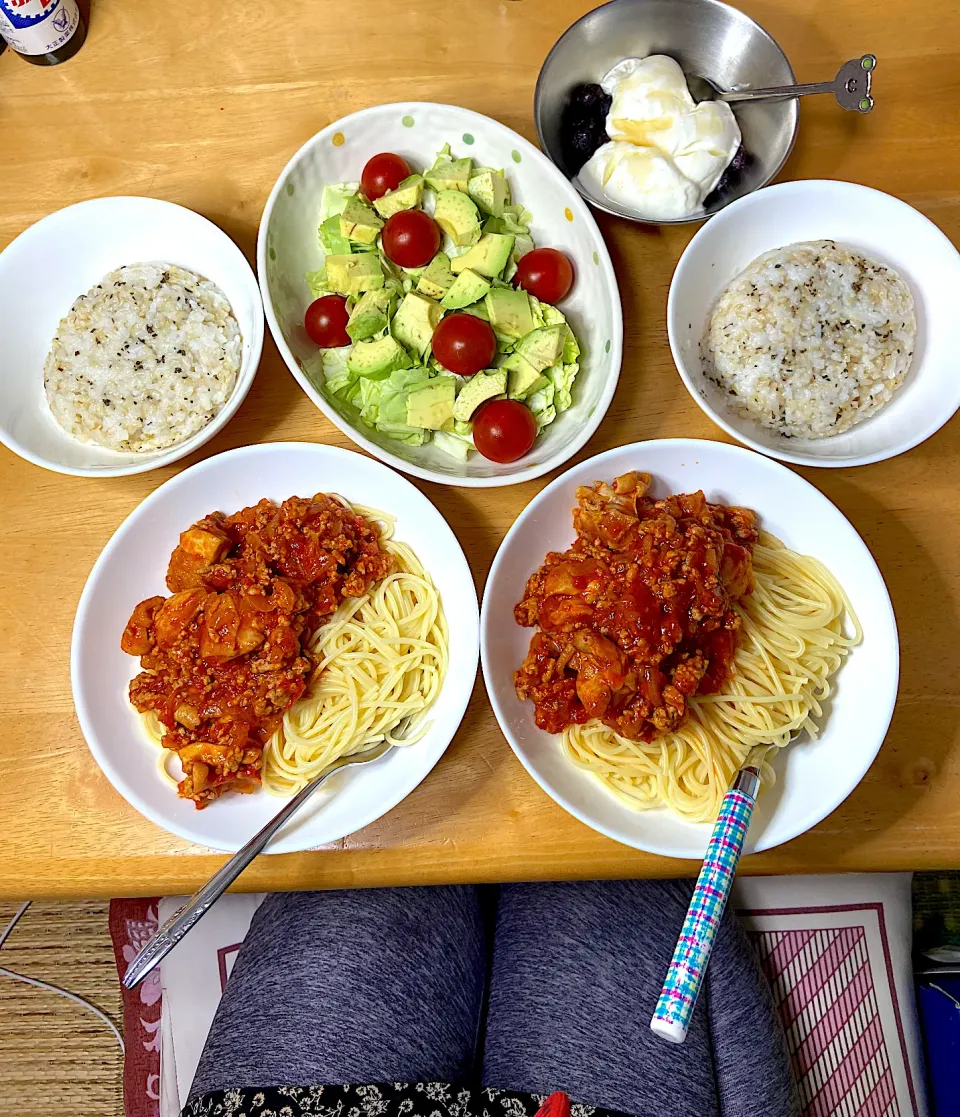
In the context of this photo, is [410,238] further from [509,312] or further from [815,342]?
[815,342]

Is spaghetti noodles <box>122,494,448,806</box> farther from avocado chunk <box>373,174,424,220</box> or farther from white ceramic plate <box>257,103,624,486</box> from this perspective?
avocado chunk <box>373,174,424,220</box>

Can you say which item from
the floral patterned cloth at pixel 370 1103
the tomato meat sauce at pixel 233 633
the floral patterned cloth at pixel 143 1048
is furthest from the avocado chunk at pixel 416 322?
the floral patterned cloth at pixel 143 1048

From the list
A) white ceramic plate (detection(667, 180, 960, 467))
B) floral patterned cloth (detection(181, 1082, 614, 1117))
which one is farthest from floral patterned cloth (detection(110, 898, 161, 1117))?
white ceramic plate (detection(667, 180, 960, 467))

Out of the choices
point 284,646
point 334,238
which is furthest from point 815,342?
point 284,646

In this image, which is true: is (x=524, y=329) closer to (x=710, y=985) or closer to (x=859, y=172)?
(x=859, y=172)

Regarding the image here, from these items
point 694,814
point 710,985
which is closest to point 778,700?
point 694,814

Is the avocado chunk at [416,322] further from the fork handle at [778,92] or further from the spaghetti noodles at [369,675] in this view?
the fork handle at [778,92]
